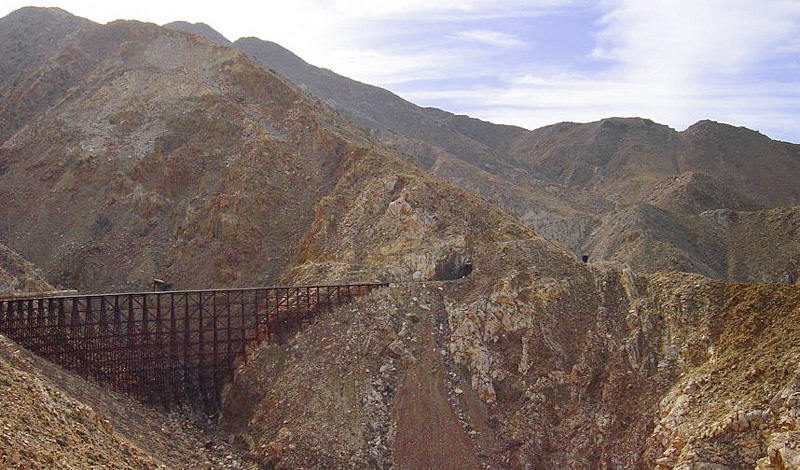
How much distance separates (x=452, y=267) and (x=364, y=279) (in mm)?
4320

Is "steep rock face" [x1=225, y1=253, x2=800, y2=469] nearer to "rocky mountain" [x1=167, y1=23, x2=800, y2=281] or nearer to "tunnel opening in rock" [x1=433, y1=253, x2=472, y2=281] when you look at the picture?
"tunnel opening in rock" [x1=433, y1=253, x2=472, y2=281]

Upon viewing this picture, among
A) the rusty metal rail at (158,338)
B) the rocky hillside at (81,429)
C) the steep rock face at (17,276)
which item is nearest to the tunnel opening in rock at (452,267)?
the rusty metal rail at (158,338)

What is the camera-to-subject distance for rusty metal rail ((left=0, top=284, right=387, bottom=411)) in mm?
29844

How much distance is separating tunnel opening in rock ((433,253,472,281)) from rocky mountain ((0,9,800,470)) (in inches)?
3.8

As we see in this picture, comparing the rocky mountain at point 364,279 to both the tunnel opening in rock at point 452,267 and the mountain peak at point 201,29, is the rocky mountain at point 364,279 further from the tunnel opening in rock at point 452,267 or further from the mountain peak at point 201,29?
the mountain peak at point 201,29

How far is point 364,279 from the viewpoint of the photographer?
33.6m

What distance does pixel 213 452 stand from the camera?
27.5m

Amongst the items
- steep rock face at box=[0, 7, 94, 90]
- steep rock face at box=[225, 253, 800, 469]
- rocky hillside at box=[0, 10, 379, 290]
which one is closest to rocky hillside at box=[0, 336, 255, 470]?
steep rock face at box=[225, 253, 800, 469]

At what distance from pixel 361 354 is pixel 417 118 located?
8094 cm

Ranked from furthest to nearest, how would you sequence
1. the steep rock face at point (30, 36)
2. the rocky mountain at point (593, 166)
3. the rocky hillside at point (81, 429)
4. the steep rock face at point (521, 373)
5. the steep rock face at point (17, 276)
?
the steep rock face at point (30, 36), the rocky mountain at point (593, 166), the steep rock face at point (17, 276), the steep rock face at point (521, 373), the rocky hillside at point (81, 429)

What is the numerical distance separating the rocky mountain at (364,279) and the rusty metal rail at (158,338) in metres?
1.18

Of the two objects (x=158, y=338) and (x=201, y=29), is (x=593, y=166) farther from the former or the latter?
(x=158, y=338)

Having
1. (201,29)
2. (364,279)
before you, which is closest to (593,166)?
(201,29)

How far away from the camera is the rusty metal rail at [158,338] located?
29844mm
